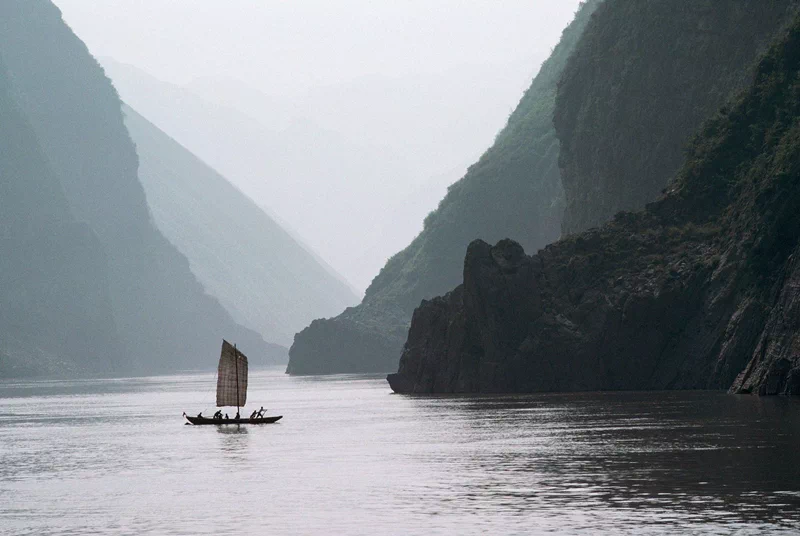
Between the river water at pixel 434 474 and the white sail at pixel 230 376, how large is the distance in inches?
172

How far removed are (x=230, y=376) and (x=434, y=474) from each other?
60728 mm

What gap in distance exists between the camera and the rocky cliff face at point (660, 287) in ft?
474

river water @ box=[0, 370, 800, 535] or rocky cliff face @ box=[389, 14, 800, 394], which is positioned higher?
rocky cliff face @ box=[389, 14, 800, 394]

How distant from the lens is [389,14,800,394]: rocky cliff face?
5694 inches

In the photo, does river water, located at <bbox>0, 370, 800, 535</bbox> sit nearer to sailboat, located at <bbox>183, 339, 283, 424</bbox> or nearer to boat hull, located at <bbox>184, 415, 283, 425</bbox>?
boat hull, located at <bbox>184, 415, 283, 425</bbox>

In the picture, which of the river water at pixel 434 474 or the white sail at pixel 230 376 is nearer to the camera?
the river water at pixel 434 474

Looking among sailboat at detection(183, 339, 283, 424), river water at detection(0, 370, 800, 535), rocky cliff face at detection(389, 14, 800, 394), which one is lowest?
river water at detection(0, 370, 800, 535)

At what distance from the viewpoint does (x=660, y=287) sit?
15700 cm

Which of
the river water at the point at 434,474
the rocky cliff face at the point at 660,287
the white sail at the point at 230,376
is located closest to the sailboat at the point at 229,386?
the white sail at the point at 230,376

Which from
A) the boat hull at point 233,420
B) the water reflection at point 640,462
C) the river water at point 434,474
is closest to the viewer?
the river water at point 434,474

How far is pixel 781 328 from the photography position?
123312 mm

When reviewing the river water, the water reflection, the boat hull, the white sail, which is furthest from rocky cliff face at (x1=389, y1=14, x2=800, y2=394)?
the white sail

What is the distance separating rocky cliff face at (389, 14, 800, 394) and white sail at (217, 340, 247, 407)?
43.6m

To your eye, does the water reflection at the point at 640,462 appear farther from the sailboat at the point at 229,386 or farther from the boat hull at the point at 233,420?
the sailboat at the point at 229,386
